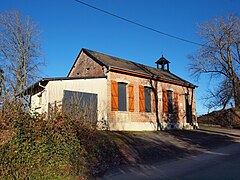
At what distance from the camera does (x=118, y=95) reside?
50.5 ft

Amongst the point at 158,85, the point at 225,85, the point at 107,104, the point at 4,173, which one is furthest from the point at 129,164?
the point at 225,85

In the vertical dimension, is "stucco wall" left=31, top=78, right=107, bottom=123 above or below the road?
above

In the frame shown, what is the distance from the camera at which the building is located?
13.2 metres

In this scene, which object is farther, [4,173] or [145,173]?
[145,173]

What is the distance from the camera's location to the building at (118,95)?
43.2ft

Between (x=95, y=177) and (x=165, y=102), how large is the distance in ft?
42.6

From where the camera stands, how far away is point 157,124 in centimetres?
1755

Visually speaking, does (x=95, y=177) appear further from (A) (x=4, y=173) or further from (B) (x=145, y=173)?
(A) (x=4, y=173)

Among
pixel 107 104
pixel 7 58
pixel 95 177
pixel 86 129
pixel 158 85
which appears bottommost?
pixel 95 177

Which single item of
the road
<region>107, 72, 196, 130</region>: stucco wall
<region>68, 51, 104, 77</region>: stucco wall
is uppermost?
<region>68, 51, 104, 77</region>: stucco wall

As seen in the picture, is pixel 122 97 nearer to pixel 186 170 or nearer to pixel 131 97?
pixel 131 97

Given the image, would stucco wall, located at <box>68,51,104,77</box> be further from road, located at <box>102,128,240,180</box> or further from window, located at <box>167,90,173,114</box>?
→ road, located at <box>102,128,240,180</box>

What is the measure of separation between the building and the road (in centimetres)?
404

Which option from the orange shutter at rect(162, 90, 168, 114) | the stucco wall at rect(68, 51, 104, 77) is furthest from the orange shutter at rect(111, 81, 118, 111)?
the orange shutter at rect(162, 90, 168, 114)
